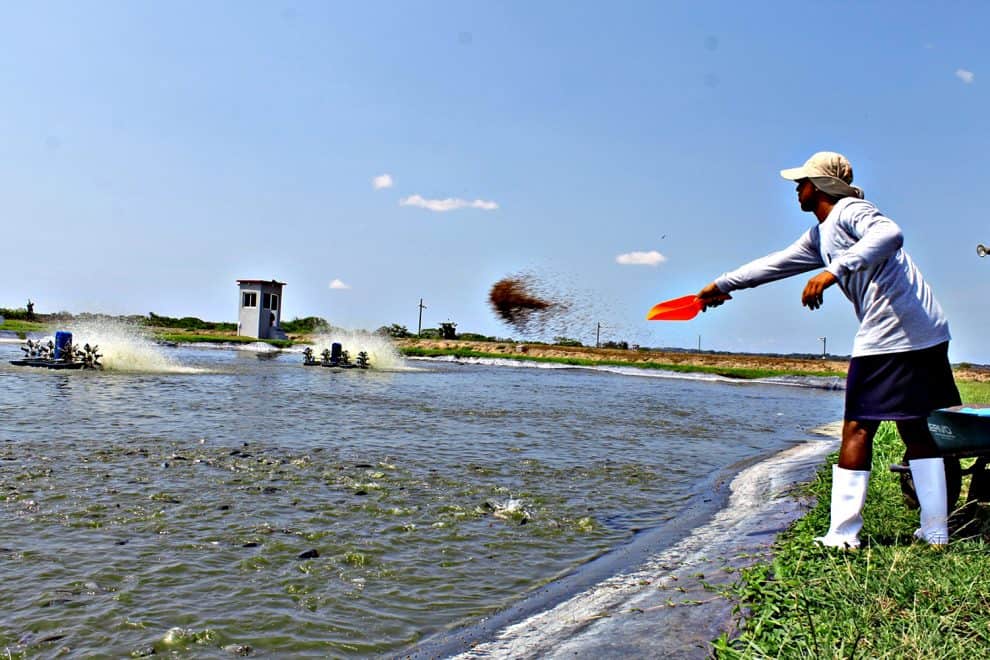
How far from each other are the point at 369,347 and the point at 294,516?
Result: 3649cm

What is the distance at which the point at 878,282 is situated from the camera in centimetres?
406

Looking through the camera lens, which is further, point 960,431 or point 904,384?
point 960,431

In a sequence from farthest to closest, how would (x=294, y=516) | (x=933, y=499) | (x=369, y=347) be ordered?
(x=369, y=347) → (x=294, y=516) → (x=933, y=499)

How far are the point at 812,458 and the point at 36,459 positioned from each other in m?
9.84

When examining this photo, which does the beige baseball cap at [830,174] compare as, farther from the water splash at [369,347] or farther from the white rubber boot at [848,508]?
the water splash at [369,347]

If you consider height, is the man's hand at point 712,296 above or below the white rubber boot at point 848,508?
above

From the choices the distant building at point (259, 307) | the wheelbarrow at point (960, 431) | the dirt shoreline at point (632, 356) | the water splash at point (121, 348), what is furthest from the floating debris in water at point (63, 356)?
the dirt shoreline at point (632, 356)

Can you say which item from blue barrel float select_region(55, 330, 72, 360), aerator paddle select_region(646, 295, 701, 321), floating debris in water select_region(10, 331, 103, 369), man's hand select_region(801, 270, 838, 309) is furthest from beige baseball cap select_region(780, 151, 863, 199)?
blue barrel float select_region(55, 330, 72, 360)

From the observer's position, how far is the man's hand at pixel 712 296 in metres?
5.04

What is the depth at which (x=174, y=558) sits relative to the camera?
4.79 m

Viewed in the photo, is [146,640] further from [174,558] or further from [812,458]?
[812,458]

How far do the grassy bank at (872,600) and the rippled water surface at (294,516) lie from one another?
1631 mm

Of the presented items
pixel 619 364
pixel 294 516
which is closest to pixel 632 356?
pixel 619 364

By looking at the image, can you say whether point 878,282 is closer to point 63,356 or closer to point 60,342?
point 63,356
